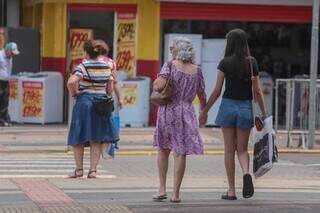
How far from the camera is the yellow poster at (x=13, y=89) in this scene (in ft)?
64.1

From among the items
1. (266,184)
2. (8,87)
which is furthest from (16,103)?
(266,184)

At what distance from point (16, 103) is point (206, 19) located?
513 cm

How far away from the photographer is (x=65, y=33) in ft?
65.2

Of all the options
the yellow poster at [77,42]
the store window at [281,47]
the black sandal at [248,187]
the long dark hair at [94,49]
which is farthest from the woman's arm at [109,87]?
the store window at [281,47]

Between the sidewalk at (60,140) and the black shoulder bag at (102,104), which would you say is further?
the sidewalk at (60,140)

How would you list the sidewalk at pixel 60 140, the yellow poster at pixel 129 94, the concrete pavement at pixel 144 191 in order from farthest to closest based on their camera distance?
the yellow poster at pixel 129 94 < the sidewalk at pixel 60 140 < the concrete pavement at pixel 144 191

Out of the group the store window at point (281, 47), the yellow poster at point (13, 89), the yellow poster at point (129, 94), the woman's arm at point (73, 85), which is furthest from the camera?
the store window at point (281, 47)

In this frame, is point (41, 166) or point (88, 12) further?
point (88, 12)

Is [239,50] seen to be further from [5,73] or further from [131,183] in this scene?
[5,73]

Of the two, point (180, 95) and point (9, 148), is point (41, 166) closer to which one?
point (9, 148)

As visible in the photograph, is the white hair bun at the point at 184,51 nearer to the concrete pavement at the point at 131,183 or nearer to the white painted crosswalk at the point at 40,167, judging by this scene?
the concrete pavement at the point at 131,183

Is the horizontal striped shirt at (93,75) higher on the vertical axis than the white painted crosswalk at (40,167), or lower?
higher

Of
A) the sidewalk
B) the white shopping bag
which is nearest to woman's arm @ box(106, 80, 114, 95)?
the white shopping bag

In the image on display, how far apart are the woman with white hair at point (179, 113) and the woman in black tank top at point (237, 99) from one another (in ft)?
0.74
